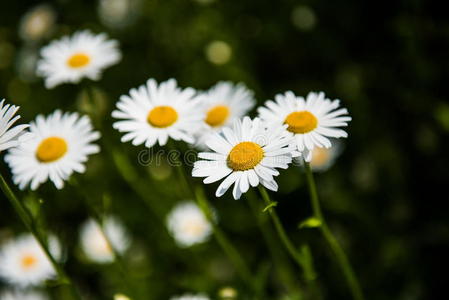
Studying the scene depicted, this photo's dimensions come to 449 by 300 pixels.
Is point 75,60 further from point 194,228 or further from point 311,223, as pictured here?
point 311,223

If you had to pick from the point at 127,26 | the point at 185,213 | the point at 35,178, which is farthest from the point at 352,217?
the point at 127,26

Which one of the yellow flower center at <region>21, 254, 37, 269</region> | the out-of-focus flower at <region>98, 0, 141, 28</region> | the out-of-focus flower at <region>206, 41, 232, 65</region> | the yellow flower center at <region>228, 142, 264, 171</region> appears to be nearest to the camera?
the yellow flower center at <region>228, 142, 264, 171</region>

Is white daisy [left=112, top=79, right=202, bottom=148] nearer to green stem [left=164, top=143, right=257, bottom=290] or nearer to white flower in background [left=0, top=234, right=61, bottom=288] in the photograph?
green stem [left=164, top=143, right=257, bottom=290]

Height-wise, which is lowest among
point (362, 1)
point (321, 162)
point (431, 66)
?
point (321, 162)

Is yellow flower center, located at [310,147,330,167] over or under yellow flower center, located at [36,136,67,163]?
over

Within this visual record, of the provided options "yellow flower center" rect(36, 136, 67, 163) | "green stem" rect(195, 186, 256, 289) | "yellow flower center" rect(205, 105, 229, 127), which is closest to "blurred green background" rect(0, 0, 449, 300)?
"green stem" rect(195, 186, 256, 289)

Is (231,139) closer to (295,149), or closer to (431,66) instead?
(295,149)

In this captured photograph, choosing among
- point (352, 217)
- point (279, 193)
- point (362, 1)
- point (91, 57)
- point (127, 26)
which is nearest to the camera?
point (91, 57)
